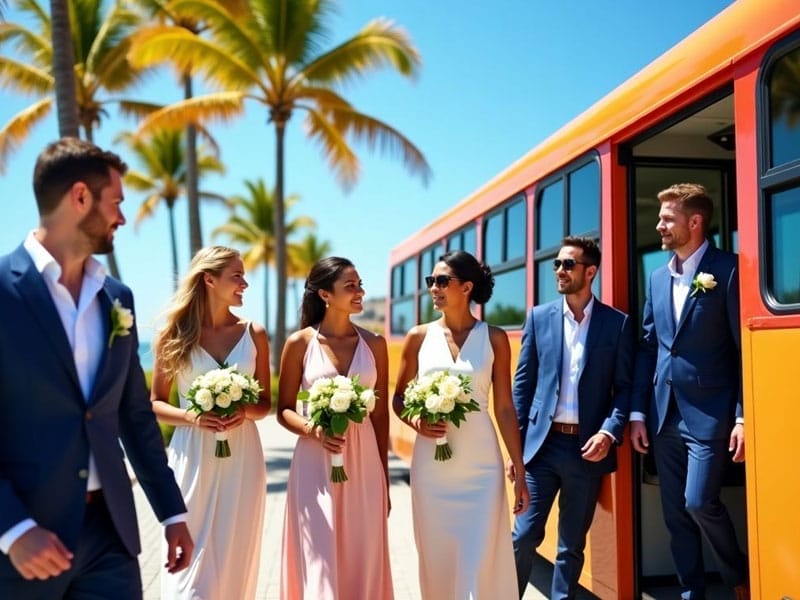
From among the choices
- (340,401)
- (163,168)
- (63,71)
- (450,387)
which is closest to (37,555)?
(340,401)

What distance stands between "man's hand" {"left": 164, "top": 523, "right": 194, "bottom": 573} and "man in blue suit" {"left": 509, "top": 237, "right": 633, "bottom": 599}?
2172 mm

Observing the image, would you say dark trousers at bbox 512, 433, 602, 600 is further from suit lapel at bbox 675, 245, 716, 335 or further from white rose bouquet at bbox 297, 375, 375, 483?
white rose bouquet at bbox 297, 375, 375, 483

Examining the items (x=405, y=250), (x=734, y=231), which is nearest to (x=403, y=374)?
(x=734, y=231)

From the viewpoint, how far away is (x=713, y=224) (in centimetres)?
600

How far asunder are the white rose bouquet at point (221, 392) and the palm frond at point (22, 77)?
65.0 feet

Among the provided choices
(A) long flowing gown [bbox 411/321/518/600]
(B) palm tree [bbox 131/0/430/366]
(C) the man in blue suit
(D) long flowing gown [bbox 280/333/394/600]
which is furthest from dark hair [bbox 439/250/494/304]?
(B) palm tree [bbox 131/0/430/366]

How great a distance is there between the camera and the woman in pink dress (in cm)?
421

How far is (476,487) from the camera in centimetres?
439

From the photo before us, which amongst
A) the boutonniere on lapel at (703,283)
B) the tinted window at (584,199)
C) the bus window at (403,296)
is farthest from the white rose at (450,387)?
the bus window at (403,296)

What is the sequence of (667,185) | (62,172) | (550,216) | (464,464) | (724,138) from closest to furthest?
(62,172)
(464,464)
(724,138)
(550,216)
(667,185)

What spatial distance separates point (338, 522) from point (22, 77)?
20554mm

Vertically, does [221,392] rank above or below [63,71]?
below

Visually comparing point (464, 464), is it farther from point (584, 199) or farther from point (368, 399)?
point (584, 199)

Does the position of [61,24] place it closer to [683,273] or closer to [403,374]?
[403,374]
